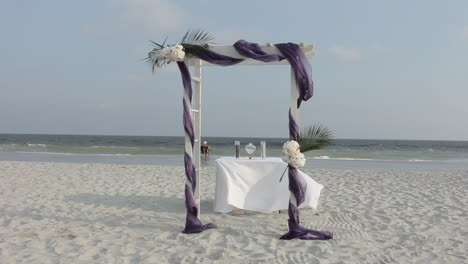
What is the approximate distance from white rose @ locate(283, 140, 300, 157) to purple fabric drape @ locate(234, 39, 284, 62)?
93 cm

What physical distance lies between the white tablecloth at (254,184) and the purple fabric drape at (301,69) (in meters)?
1.25

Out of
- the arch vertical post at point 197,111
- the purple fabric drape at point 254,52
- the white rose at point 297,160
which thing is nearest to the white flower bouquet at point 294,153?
the white rose at point 297,160

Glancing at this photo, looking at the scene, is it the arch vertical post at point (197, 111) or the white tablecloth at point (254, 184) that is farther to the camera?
the white tablecloth at point (254, 184)

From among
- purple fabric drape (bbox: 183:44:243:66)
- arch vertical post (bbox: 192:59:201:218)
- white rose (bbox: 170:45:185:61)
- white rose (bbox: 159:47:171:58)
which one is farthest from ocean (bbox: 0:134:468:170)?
white rose (bbox: 159:47:171:58)

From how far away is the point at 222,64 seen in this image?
4.30 metres

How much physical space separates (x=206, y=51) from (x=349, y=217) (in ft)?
9.24

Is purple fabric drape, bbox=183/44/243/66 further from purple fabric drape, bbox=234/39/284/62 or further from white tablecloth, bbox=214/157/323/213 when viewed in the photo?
white tablecloth, bbox=214/157/323/213

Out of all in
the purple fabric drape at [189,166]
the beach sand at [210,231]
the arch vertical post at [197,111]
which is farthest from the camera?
the arch vertical post at [197,111]

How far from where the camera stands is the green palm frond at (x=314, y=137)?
4164 millimetres

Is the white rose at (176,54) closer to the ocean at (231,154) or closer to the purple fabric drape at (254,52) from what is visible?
the purple fabric drape at (254,52)

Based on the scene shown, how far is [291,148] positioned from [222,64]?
122 centimetres

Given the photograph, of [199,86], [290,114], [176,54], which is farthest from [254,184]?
[176,54]

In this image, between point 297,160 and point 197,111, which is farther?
point 197,111

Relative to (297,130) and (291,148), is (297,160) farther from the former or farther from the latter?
(297,130)
